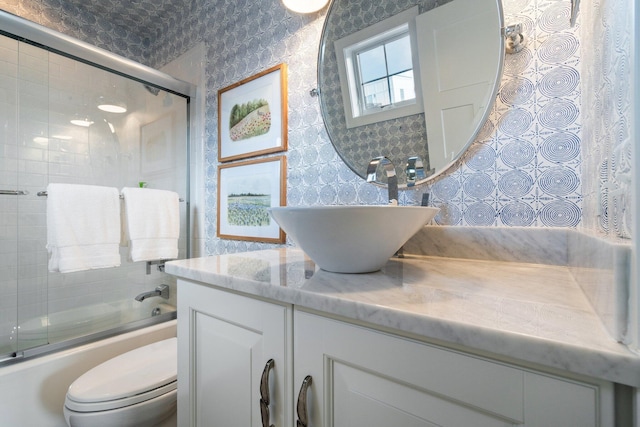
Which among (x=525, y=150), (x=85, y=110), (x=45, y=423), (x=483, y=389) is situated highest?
(x=85, y=110)

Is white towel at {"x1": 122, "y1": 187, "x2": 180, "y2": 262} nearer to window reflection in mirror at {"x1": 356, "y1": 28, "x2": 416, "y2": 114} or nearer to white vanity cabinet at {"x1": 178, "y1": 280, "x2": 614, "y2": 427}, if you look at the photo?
white vanity cabinet at {"x1": 178, "y1": 280, "x2": 614, "y2": 427}

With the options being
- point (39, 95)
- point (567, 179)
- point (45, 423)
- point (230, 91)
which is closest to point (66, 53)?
point (39, 95)

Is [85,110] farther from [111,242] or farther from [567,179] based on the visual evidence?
[567,179]

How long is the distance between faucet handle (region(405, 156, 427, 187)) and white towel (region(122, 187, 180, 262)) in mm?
1326

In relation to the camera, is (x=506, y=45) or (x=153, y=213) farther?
(x=153, y=213)

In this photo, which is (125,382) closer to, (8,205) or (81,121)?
(8,205)

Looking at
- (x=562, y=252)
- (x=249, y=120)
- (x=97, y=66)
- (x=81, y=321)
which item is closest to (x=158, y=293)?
(x=81, y=321)

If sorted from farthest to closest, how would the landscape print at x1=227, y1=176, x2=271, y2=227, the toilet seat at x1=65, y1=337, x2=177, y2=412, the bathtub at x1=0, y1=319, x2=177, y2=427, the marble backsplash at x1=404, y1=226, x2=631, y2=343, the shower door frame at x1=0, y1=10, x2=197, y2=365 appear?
the landscape print at x1=227, y1=176, x2=271, y2=227 < the shower door frame at x1=0, y1=10, x2=197, y2=365 < the bathtub at x1=0, y1=319, x2=177, y2=427 < the toilet seat at x1=65, y1=337, x2=177, y2=412 < the marble backsplash at x1=404, y1=226, x2=631, y2=343

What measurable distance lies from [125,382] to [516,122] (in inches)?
59.0

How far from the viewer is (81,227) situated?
135 cm

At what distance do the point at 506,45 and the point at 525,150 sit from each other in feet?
0.97

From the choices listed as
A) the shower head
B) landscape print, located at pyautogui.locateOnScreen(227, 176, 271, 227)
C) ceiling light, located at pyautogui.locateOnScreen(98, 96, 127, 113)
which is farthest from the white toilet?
the shower head

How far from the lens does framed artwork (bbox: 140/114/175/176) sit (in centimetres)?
176

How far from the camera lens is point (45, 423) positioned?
1.22 meters
